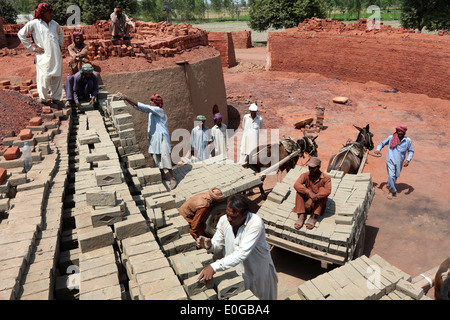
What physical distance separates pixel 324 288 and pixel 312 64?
64.7ft

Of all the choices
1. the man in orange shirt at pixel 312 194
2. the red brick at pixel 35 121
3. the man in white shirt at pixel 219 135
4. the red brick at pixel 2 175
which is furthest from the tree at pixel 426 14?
the red brick at pixel 2 175

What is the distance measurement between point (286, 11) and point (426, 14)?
10641mm

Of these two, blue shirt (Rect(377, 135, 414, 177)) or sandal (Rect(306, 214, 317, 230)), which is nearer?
sandal (Rect(306, 214, 317, 230))

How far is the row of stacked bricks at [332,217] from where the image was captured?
4902 mm

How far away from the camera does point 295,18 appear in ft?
98.7

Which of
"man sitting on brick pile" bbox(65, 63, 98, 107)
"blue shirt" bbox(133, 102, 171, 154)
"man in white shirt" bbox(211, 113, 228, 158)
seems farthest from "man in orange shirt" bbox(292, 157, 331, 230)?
"man sitting on brick pile" bbox(65, 63, 98, 107)

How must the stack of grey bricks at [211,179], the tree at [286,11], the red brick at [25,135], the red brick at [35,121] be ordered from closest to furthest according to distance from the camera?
1. the red brick at [25,135]
2. the stack of grey bricks at [211,179]
3. the red brick at [35,121]
4. the tree at [286,11]

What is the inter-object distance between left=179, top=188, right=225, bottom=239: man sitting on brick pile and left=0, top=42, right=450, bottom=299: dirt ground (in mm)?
1720

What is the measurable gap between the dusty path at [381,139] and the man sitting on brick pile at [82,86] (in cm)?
446

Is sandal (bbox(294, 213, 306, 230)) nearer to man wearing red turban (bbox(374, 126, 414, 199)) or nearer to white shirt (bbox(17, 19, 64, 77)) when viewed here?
man wearing red turban (bbox(374, 126, 414, 199))

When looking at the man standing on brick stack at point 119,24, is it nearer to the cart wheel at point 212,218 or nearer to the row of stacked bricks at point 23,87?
the row of stacked bricks at point 23,87

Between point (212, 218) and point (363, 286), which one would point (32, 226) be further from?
point (363, 286)

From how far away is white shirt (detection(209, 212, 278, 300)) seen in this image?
3.29 m

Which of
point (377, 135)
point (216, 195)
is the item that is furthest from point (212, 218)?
point (377, 135)
